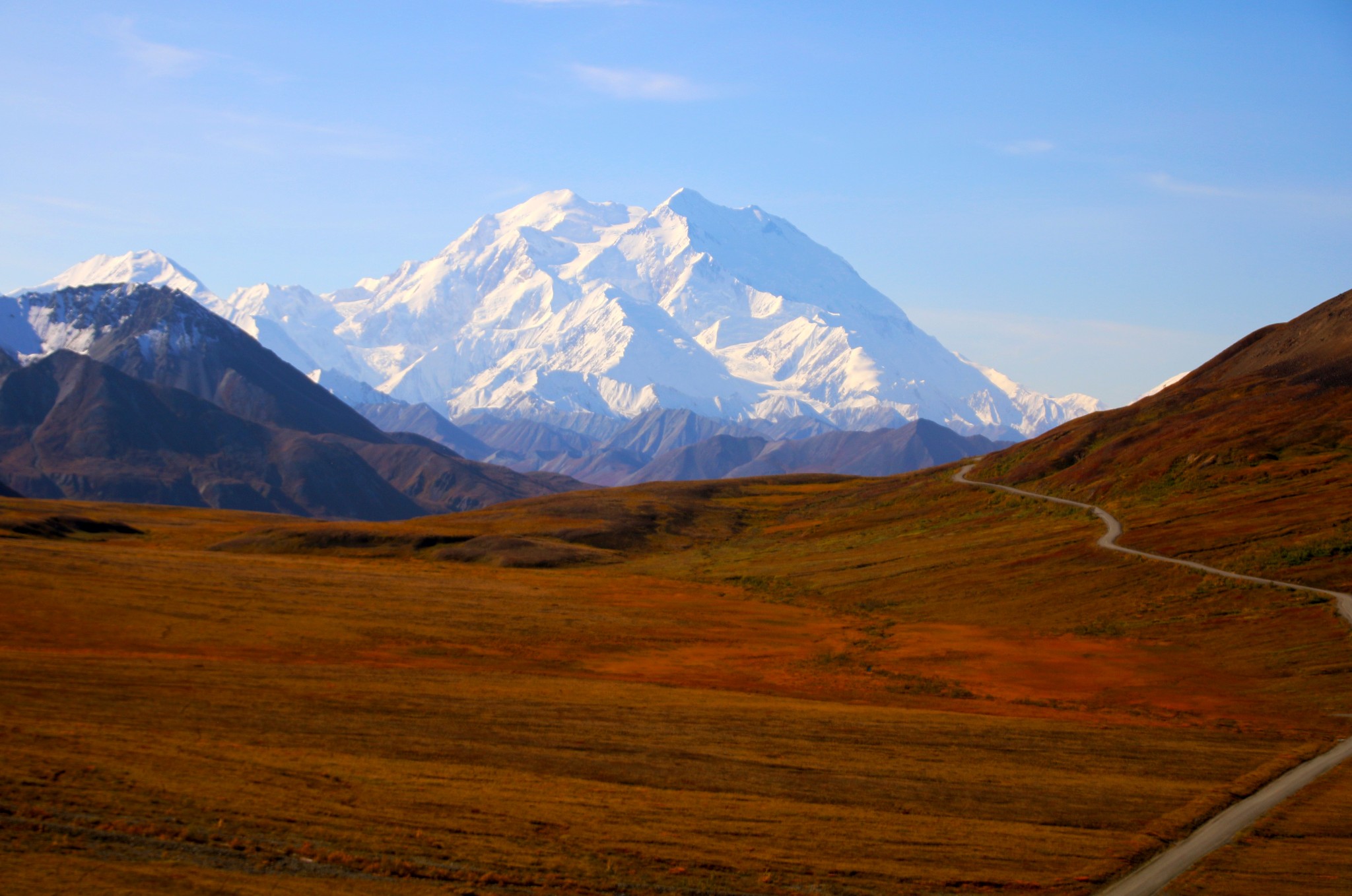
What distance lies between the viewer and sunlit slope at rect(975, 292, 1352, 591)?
61.6 m

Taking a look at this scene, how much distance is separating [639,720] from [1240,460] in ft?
210

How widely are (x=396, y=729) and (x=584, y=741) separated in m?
5.47

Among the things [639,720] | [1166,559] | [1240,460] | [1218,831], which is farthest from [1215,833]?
[1240,460]

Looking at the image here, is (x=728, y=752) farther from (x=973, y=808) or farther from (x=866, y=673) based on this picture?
(x=866, y=673)

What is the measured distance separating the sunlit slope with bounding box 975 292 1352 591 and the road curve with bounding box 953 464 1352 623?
3.07 feet

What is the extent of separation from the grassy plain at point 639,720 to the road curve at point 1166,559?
105 centimetres

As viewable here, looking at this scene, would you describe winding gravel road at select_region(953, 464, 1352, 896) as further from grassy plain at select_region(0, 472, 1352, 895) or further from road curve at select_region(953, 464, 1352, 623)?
road curve at select_region(953, 464, 1352, 623)

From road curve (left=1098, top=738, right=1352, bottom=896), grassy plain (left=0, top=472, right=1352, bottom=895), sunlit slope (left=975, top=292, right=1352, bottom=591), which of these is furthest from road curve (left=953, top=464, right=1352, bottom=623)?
road curve (left=1098, top=738, right=1352, bottom=896)

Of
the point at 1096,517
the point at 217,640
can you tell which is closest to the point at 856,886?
the point at 217,640

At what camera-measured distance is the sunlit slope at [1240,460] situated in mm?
61594

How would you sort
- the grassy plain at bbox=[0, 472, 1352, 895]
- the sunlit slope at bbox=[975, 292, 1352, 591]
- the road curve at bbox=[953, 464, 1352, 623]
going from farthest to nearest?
the sunlit slope at bbox=[975, 292, 1352, 591] → the road curve at bbox=[953, 464, 1352, 623] → the grassy plain at bbox=[0, 472, 1352, 895]

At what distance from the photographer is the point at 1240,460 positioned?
80.1 metres

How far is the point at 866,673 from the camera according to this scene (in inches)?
1923

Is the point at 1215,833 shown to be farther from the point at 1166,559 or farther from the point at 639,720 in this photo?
the point at 1166,559
